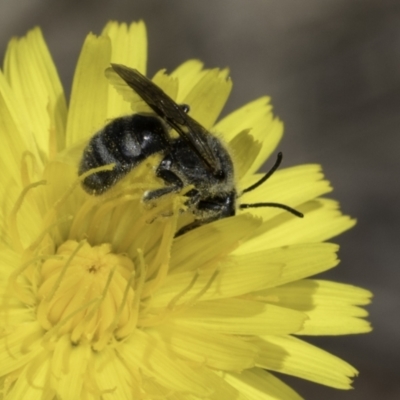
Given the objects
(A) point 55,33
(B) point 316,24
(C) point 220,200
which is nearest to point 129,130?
(C) point 220,200

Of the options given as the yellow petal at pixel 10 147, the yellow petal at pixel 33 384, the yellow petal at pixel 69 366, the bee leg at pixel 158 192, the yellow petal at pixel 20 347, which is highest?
the yellow petal at pixel 10 147

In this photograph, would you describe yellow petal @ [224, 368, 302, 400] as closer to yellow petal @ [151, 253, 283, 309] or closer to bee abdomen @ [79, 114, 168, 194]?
yellow petal @ [151, 253, 283, 309]

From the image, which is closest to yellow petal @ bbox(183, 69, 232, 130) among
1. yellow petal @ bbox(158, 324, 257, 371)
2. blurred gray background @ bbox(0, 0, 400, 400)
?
yellow petal @ bbox(158, 324, 257, 371)

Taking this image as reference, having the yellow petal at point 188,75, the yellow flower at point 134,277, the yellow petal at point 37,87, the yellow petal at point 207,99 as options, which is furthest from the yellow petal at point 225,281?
the yellow petal at point 188,75

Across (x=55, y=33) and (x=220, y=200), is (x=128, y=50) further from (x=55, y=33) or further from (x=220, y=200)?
(x=55, y=33)

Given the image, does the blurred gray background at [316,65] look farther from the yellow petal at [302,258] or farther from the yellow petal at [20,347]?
the yellow petal at [20,347]

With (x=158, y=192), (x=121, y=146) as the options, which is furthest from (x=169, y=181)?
(x=121, y=146)
